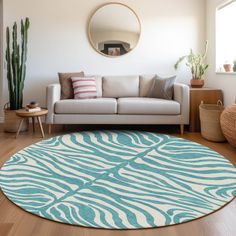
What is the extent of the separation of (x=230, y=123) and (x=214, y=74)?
157cm

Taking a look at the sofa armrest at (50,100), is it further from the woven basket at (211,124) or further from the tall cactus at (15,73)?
the woven basket at (211,124)

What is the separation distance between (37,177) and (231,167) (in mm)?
1673

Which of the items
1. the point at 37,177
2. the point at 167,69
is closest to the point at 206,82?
the point at 167,69

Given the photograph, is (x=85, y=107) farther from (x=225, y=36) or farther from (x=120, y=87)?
(x=225, y=36)

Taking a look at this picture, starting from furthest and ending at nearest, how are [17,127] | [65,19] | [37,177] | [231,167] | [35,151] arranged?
1. [65,19]
2. [17,127]
3. [35,151]
4. [231,167]
5. [37,177]

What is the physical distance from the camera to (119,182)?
209 cm

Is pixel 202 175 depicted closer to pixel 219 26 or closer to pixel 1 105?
pixel 219 26

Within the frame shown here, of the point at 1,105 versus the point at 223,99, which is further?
the point at 1,105

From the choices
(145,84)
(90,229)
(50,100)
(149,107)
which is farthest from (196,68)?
(90,229)

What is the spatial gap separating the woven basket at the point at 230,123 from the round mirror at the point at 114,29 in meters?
2.13

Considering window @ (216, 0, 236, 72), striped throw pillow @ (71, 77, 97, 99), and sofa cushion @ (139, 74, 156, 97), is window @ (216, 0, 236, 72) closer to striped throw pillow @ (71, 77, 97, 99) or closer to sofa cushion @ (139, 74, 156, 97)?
sofa cushion @ (139, 74, 156, 97)

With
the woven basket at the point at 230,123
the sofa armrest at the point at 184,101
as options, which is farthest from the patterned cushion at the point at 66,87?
the woven basket at the point at 230,123

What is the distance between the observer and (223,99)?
3818 mm

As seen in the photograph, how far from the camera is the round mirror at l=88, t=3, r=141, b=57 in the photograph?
442 cm
